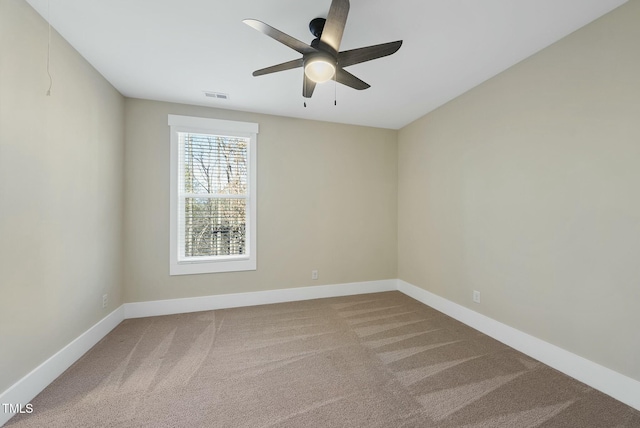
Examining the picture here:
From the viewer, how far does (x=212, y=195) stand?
11.0ft

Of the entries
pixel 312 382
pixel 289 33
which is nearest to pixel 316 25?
pixel 289 33

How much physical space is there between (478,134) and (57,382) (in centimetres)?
435

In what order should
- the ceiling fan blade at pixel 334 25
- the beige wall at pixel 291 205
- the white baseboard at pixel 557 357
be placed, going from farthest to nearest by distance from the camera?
the beige wall at pixel 291 205
the white baseboard at pixel 557 357
the ceiling fan blade at pixel 334 25

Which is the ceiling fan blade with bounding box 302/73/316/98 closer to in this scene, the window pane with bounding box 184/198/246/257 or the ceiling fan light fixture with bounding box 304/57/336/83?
the ceiling fan light fixture with bounding box 304/57/336/83

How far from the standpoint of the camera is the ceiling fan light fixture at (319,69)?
162 centimetres

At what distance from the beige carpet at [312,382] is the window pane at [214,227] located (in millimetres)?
950

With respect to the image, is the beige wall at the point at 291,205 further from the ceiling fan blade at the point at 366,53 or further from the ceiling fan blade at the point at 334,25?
the ceiling fan blade at the point at 334,25

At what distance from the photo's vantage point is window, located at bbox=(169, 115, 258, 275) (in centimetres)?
320

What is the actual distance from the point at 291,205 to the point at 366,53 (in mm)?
2305

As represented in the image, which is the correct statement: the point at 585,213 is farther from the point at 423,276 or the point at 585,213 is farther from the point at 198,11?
the point at 198,11

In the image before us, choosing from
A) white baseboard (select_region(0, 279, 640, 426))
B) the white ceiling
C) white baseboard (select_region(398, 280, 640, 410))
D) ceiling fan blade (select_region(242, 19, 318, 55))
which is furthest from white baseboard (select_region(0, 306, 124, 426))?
white baseboard (select_region(398, 280, 640, 410))

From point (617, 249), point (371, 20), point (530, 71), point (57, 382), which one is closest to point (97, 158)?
point (57, 382)

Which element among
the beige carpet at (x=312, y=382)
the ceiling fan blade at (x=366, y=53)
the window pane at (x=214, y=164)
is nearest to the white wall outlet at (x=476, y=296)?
the beige carpet at (x=312, y=382)

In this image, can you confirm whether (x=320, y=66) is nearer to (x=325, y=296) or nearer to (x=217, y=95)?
(x=217, y=95)
